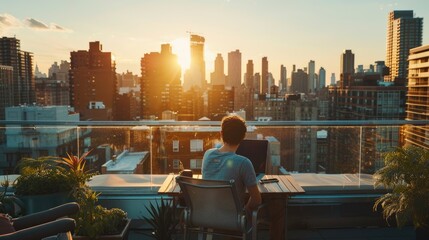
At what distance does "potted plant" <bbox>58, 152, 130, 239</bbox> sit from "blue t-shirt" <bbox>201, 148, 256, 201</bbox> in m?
1.25

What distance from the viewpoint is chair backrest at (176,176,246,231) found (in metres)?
2.93

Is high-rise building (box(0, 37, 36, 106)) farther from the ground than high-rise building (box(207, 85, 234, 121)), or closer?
farther from the ground

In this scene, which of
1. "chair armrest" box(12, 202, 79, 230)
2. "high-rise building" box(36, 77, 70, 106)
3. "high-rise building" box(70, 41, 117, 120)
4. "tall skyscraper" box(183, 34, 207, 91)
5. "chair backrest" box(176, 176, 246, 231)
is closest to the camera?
"chair armrest" box(12, 202, 79, 230)

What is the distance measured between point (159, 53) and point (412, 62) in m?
59.9

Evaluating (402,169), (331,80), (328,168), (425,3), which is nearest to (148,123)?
(328,168)

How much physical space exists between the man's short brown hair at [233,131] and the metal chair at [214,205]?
472mm

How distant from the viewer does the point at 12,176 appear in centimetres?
549

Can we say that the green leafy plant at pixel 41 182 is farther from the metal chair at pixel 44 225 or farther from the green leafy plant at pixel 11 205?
the metal chair at pixel 44 225

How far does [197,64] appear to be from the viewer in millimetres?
119250

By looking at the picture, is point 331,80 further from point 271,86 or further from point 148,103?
point 148,103

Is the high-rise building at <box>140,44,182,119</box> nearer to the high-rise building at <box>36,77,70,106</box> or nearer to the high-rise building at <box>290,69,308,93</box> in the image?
the high-rise building at <box>36,77,70,106</box>

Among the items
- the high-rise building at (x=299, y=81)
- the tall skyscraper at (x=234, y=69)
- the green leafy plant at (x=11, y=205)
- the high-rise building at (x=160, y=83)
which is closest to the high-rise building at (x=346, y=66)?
the high-rise building at (x=299, y=81)

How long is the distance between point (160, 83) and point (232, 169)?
93.8 meters

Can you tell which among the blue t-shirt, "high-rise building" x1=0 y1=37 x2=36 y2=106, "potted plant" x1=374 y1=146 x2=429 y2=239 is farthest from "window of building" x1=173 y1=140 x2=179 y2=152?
"high-rise building" x1=0 y1=37 x2=36 y2=106
